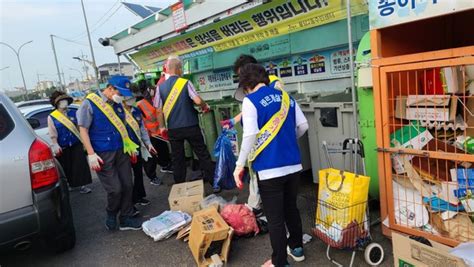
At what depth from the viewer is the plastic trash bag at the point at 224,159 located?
14.4ft

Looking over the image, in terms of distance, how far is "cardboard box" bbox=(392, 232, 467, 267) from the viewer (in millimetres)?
1991

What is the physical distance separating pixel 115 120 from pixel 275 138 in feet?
6.49

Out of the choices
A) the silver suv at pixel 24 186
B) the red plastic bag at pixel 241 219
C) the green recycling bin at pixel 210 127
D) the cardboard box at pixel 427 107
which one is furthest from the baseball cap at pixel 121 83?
the cardboard box at pixel 427 107

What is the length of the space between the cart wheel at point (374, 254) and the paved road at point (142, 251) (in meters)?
0.07

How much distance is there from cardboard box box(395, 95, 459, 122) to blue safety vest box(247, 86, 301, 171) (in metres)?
1.09

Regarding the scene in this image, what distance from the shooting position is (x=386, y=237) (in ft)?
10.5

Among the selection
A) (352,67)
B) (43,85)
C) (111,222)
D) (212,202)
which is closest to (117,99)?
(111,222)

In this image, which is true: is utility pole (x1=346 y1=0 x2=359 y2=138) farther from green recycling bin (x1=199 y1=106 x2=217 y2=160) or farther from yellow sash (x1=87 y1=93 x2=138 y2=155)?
green recycling bin (x1=199 y1=106 x2=217 y2=160)

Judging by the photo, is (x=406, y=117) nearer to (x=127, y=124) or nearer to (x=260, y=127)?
(x=260, y=127)

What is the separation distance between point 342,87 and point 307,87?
0.69 metres

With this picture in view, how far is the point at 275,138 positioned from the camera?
2553mm

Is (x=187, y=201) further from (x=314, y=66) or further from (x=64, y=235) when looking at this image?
(x=314, y=66)

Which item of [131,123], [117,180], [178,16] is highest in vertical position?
[178,16]

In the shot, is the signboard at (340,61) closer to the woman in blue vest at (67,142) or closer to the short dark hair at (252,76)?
the short dark hair at (252,76)
